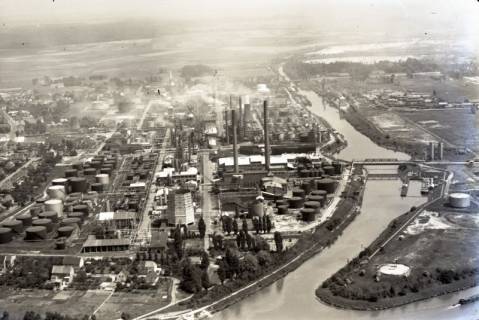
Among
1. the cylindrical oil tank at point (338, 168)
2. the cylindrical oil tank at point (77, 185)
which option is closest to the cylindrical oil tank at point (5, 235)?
the cylindrical oil tank at point (77, 185)

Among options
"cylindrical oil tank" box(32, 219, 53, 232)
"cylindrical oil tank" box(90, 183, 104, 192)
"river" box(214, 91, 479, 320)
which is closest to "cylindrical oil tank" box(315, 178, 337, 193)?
"river" box(214, 91, 479, 320)

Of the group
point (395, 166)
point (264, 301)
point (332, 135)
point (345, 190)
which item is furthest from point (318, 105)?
point (264, 301)

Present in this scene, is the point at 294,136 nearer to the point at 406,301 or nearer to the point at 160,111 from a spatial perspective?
the point at 160,111

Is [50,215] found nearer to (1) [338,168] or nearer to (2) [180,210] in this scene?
(2) [180,210]

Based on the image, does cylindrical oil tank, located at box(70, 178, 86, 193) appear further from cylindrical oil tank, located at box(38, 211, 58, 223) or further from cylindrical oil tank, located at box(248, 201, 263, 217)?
cylindrical oil tank, located at box(248, 201, 263, 217)

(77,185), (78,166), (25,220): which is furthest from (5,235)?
(78,166)
